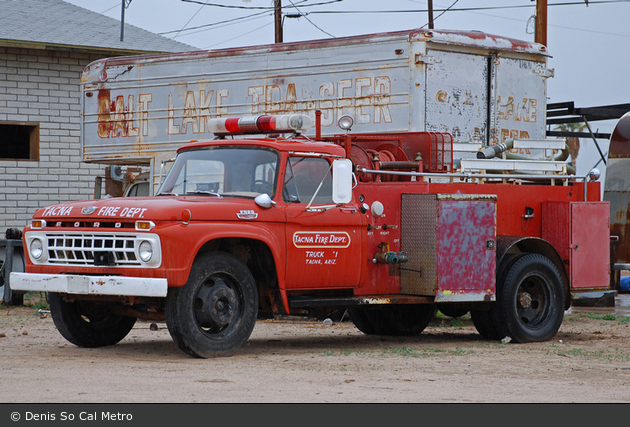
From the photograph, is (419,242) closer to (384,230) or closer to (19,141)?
(384,230)

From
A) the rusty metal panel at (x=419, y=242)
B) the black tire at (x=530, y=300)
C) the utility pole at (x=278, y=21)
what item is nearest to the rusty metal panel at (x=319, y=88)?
the rusty metal panel at (x=419, y=242)

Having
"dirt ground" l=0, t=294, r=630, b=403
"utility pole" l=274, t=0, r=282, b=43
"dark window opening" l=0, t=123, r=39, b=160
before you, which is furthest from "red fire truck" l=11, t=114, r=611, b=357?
"utility pole" l=274, t=0, r=282, b=43

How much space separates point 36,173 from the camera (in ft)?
63.9

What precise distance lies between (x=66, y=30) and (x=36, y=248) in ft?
39.7

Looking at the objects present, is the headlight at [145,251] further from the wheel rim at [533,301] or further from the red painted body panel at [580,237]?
the red painted body panel at [580,237]

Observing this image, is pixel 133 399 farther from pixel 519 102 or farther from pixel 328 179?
pixel 519 102

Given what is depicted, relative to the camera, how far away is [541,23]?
19.6 meters

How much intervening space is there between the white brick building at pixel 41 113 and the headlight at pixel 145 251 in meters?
11.4

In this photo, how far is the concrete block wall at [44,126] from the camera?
62.9 ft

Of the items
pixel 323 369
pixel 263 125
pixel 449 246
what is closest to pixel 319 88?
pixel 263 125

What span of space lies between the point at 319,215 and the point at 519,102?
5.09 meters

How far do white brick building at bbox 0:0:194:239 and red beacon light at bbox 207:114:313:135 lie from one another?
990 centimetres

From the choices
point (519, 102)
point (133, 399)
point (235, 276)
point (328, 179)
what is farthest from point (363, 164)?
point (133, 399)
